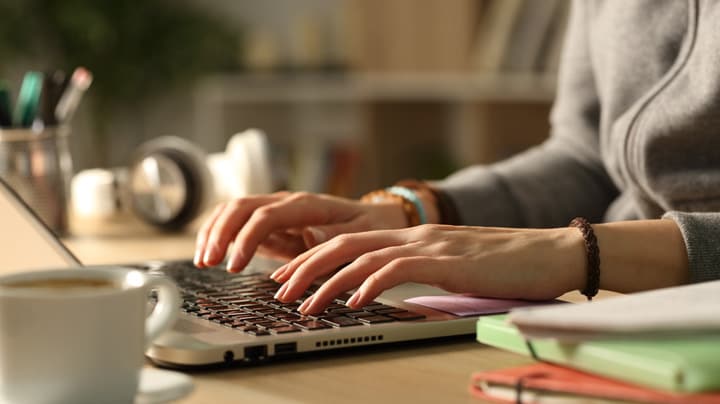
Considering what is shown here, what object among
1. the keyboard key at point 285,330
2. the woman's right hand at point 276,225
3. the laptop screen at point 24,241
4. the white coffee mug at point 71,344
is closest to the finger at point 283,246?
the woman's right hand at point 276,225

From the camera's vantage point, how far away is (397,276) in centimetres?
73

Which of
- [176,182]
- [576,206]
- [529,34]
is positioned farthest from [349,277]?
[529,34]

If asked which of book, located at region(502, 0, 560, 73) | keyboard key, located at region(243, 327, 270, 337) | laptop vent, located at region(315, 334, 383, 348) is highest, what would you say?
book, located at region(502, 0, 560, 73)

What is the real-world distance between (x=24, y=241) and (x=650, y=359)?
0.58 m

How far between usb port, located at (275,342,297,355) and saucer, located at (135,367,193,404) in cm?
6

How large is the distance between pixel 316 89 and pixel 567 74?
2.17 meters

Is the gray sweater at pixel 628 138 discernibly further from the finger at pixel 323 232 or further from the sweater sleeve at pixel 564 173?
the finger at pixel 323 232

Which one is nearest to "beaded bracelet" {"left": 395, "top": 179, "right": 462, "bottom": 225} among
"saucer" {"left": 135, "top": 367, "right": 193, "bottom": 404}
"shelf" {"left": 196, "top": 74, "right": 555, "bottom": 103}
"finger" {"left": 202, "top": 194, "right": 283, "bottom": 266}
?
"finger" {"left": 202, "top": 194, "right": 283, "bottom": 266}

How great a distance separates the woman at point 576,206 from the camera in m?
0.76

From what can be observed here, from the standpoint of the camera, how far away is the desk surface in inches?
24.1

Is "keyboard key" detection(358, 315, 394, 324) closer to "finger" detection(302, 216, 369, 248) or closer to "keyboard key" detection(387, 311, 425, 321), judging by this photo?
"keyboard key" detection(387, 311, 425, 321)

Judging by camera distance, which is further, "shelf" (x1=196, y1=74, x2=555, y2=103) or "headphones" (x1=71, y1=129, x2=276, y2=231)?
"shelf" (x1=196, y1=74, x2=555, y2=103)

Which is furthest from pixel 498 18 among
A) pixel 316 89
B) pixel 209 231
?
pixel 209 231

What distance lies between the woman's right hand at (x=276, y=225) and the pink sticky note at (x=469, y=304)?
0.20m
